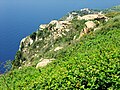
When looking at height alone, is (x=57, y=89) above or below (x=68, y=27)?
below

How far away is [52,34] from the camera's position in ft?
233

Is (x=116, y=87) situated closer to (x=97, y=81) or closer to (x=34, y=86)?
(x=97, y=81)

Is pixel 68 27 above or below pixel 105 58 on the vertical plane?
above

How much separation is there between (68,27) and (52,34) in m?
4.78

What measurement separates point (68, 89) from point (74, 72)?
1208 mm

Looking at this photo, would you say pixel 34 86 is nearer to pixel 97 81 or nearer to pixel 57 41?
pixel 97 81

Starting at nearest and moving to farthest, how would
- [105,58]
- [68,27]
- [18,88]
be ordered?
[105,58] < [18,88] < [68,27]

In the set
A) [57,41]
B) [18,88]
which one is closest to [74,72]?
[18,88]

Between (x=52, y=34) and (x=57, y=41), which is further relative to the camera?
(x=52, y=34)

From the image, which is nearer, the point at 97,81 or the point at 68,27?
the point at 97,81

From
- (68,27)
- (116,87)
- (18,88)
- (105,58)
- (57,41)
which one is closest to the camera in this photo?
(116,87)

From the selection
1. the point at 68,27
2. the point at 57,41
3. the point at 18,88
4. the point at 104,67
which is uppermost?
the point at 68,27

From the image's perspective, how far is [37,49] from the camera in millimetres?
69375

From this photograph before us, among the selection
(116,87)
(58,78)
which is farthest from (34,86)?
(116,87)
